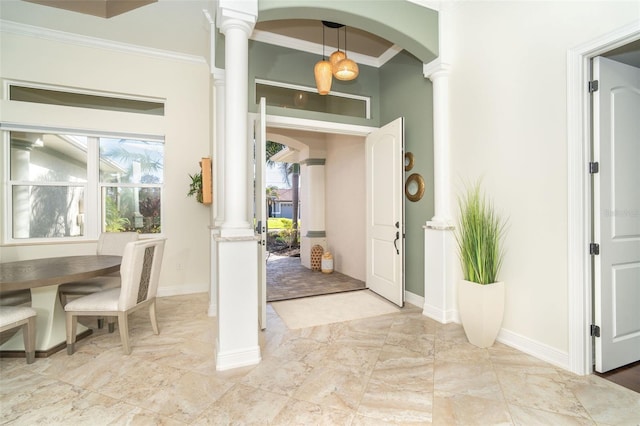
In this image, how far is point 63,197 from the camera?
4102mm

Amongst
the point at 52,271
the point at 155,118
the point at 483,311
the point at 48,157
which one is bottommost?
the point at 483,311

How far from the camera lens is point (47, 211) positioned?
4.03 m

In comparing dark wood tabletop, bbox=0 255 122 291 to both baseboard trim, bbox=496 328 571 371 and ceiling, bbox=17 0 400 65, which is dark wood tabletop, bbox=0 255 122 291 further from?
baseboard trim, bbox=496 328 571 371

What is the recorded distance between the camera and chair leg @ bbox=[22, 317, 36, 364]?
7.93 feet

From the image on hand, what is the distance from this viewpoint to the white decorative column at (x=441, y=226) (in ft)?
10.8

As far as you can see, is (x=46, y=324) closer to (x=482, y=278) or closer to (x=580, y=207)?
(x=482, y=278)

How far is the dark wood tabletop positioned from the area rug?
1.85 m

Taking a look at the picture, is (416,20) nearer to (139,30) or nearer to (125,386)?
(139,30)

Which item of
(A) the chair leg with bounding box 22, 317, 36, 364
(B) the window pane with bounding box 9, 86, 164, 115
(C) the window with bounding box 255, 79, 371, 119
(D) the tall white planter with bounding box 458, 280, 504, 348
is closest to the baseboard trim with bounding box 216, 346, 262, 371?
(A) the chair leg with bounding box 22, 317, 36, 364

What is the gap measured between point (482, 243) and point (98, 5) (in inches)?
182

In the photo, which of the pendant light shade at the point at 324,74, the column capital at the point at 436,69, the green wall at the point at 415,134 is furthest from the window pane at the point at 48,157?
the column capital at the point at 436,69

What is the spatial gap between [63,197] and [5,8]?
86.5 inches

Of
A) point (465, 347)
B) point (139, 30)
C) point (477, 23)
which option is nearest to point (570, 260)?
point (465, 347)

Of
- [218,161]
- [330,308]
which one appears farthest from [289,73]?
[330,308]
